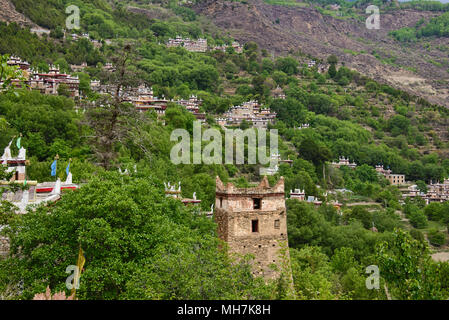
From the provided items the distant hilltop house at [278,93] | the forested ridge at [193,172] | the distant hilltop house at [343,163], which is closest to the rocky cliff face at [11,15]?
the forested ridge at [193,172]

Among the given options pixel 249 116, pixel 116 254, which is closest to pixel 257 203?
pixel 116 254

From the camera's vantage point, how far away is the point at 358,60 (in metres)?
189

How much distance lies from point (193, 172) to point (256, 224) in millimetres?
37978

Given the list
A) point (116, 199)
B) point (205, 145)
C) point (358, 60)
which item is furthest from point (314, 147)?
point (358, 60)

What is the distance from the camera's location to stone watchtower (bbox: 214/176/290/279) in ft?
56.9

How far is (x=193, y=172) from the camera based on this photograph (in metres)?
55.4

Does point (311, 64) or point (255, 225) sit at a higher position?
point (311, 64)

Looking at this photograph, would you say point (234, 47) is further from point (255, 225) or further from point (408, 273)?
point (408, 273)

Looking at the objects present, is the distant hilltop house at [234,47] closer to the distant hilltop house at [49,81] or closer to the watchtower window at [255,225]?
the distant hilltop house at [49,81]

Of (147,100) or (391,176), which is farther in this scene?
(391,176)

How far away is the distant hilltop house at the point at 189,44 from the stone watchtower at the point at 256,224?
127 m

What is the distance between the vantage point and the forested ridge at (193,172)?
1583 centimetres
